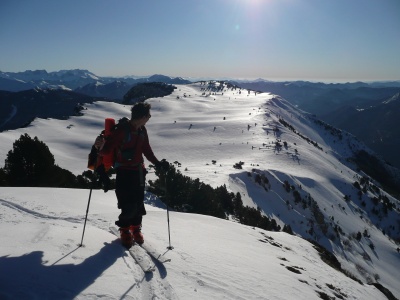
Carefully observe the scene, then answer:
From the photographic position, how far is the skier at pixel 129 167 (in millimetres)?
5812

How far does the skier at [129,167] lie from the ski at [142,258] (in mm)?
164

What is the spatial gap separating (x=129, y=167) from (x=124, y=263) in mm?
1779

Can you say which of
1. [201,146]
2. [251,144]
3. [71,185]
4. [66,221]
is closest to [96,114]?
[201,146]

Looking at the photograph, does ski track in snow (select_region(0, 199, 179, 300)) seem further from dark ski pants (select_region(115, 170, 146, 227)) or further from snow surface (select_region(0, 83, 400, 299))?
dark ski pants (select_region(115, 170, 146, 227))

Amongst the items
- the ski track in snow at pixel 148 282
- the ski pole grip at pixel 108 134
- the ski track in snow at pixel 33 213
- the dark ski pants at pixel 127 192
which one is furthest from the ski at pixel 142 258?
the ski track in snow at pixel 33 213

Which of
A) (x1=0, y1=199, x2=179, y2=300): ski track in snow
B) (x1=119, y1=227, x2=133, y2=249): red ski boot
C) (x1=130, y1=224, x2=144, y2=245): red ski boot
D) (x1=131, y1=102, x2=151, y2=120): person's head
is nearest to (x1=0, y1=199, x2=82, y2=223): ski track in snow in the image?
(x1=0, y1=199, x2=179, y2=300): ski track in snow

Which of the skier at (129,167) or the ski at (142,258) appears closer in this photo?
the ski at (142,258)

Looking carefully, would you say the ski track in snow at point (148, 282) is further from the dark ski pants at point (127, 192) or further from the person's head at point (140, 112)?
the person's head at point (140, 112)

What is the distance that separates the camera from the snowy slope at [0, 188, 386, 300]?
4121 mm

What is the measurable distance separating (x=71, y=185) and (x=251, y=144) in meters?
30.3

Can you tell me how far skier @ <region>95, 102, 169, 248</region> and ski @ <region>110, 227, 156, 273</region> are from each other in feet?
0.54

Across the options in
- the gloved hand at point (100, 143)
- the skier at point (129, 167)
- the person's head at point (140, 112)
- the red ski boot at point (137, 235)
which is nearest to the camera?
the gloved hand at point (100, 143)

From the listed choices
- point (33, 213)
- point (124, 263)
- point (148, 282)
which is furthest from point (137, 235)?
point (33, 213)

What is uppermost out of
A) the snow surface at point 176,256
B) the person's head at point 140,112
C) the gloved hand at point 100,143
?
the person's head at point 140,112
